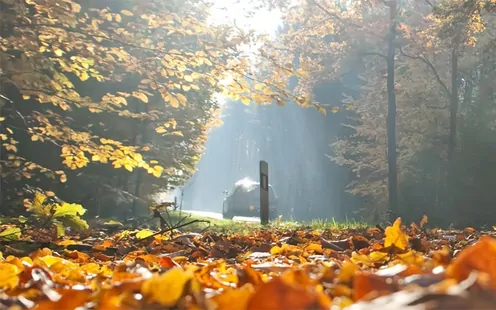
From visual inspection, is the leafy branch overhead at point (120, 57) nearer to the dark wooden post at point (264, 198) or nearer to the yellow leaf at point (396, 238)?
the yellow leaf at point (396, 238)

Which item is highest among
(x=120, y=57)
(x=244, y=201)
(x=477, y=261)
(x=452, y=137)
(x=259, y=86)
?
(x=452, y=137)

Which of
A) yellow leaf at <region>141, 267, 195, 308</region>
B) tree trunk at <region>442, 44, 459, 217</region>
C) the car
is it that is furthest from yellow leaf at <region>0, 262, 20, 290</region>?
the car

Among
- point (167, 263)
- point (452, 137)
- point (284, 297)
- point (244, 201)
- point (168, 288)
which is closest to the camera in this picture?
point (284, 297)

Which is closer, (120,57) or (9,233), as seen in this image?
(9,233)

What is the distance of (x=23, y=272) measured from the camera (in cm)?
113

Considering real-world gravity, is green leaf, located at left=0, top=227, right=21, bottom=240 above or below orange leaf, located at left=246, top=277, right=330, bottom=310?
below

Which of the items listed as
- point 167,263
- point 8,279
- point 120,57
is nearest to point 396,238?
point 167,263

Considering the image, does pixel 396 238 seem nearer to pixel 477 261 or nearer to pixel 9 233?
pixel 477 261

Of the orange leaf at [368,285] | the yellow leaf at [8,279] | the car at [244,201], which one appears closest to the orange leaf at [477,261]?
the orange leaf at [368,285]

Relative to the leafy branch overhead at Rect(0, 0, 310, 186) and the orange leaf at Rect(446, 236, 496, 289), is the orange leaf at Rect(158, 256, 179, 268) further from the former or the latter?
the leafy branch overhead at Rect(0, 0, 310, 186)

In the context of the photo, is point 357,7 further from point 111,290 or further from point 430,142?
point 111,290

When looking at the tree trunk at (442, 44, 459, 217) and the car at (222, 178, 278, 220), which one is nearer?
the tree trunk at (442, 44, 459, 217)

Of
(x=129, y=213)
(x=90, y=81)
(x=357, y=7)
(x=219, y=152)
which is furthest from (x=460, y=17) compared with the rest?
(x=219, y=152)

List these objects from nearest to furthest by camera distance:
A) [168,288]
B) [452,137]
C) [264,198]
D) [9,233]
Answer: [168,288]
[9,233]
[264,198]
[452,137]
